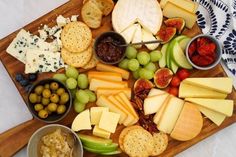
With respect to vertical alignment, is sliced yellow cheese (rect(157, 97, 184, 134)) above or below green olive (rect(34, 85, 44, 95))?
below

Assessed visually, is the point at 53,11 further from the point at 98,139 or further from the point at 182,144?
the point at 182,144

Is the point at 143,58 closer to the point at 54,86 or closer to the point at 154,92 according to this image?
the point at 154,92

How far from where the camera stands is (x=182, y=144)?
6.49 feet

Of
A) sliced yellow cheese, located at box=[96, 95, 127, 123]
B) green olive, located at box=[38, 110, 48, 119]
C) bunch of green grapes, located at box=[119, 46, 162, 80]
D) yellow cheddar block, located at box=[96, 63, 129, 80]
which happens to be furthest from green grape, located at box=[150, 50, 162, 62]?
green olive, located at box=[38, 110, 48, 119]

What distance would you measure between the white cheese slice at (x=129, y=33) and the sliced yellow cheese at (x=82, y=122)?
307mm

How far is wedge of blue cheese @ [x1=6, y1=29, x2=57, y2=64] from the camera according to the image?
1.98 m

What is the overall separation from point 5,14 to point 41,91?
0.41 m

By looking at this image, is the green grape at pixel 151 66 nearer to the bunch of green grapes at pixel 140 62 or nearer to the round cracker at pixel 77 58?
the bunch of green grapes at pixel 140 62

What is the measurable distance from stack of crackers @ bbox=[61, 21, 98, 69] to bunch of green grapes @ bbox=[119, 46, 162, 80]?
12 cm

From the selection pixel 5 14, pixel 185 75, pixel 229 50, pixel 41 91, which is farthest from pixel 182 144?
pixel 5 14

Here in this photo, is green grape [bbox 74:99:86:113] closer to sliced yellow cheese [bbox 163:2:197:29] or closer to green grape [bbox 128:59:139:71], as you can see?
green grape [bbox 128:59:139:71]

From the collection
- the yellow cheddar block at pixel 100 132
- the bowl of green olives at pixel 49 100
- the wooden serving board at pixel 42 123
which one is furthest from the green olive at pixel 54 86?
the yellow cheddar block at pixel 100 132

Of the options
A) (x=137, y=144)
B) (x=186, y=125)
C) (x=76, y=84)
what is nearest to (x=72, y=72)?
(x=76, y=84)

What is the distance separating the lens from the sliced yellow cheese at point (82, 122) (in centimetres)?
194
